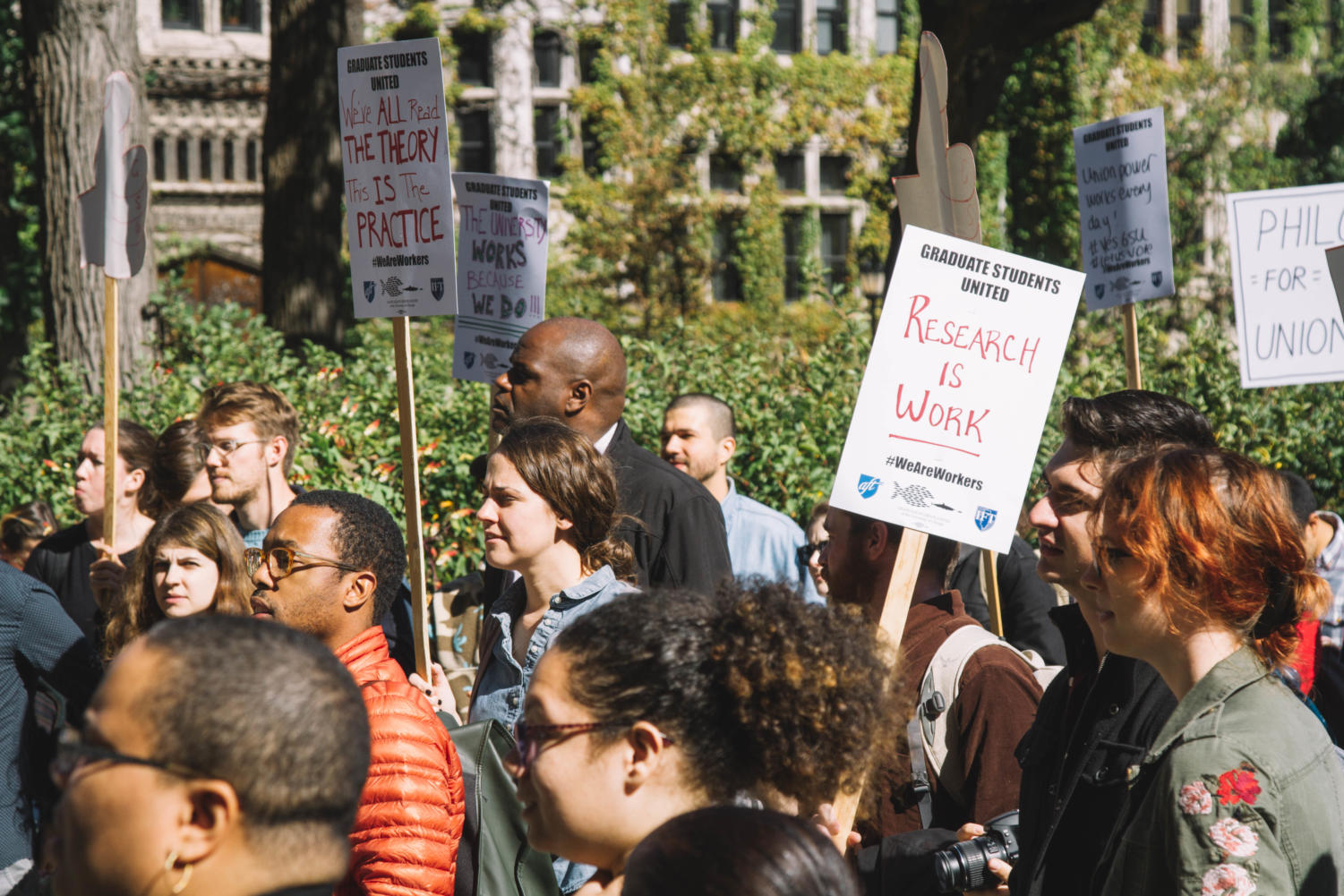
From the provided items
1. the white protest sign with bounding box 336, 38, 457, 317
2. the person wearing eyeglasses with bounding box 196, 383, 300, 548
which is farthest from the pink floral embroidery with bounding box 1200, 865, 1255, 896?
the person wearing eyeglasses with bounding box 196, 383, 300, 548

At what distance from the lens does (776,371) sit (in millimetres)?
10094

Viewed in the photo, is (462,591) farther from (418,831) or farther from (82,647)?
(418,831)

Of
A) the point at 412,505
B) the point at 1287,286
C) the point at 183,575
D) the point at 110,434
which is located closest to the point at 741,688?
the point at 412,505

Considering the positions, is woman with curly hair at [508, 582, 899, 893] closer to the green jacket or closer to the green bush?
the green jacket

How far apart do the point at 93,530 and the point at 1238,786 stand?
5.28 meters

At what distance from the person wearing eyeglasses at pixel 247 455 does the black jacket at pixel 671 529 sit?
176 centimetres

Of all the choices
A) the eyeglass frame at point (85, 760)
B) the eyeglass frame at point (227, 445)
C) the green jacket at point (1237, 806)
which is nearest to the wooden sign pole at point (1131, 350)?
the green jacket at point (1237, 806)

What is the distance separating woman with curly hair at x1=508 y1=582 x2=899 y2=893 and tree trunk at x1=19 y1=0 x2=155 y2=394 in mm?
8358

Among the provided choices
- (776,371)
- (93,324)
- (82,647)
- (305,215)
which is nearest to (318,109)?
(305,215)

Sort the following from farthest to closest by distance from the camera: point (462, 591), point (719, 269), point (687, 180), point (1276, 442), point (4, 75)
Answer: point (719, 269)
point (687, 180)
point (4, 75)
point (1276, 442)
point (462, 591)

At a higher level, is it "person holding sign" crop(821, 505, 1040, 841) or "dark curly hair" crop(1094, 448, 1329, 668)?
"dark curly hair" crop(1094, 448, 1329, 668)

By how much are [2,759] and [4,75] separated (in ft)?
45.6

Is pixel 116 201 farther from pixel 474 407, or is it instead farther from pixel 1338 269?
pixel 1338 269

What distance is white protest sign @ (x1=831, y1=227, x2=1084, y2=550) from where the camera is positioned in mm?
3248
